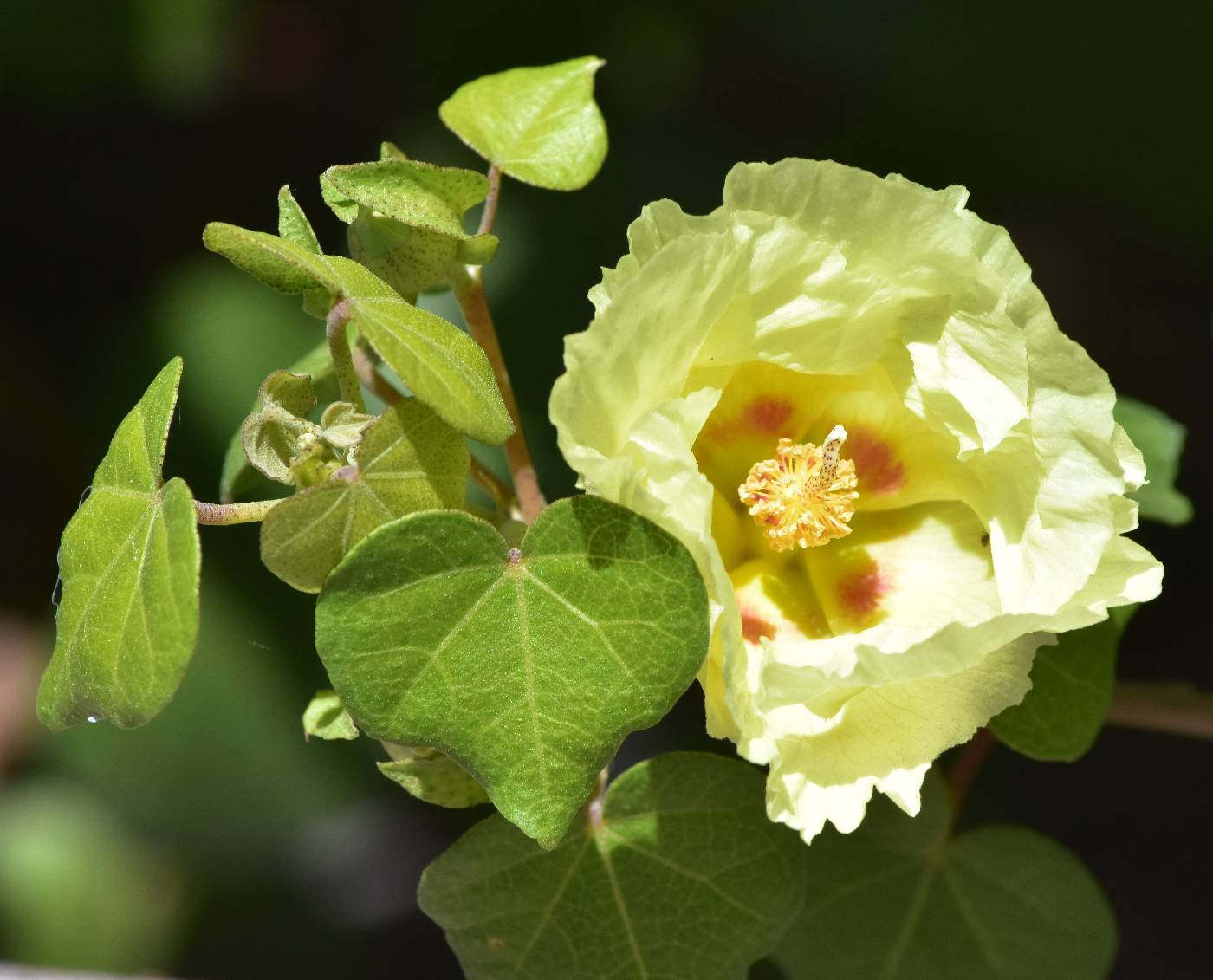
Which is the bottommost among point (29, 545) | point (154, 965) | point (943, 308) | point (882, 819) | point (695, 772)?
point (154, 965)

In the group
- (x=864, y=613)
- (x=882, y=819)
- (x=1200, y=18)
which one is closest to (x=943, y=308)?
(x=864, y=613)

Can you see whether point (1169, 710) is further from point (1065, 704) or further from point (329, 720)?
point (329, 720)

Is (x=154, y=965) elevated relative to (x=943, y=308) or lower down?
lower down

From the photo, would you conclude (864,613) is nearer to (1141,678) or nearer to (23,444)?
(1141,678)

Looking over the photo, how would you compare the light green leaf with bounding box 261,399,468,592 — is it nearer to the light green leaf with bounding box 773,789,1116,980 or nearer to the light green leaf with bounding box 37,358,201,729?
the light green leaf with bounding box 37,358,201,729

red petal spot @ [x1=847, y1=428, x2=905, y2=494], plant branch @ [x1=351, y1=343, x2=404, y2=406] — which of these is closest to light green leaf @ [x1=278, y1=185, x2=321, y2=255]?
plant branch @ [x1=351, y1=343, x2=404, y2=406]

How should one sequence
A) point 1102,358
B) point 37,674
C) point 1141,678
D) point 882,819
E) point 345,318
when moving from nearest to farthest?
1. point 345,318
2. point 882,819
3. point 1141,678
4. point 1102,358
5. point 37,674

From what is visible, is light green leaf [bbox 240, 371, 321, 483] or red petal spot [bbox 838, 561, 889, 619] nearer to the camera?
light green leaf [bbox 240, 371, 321, 483]
